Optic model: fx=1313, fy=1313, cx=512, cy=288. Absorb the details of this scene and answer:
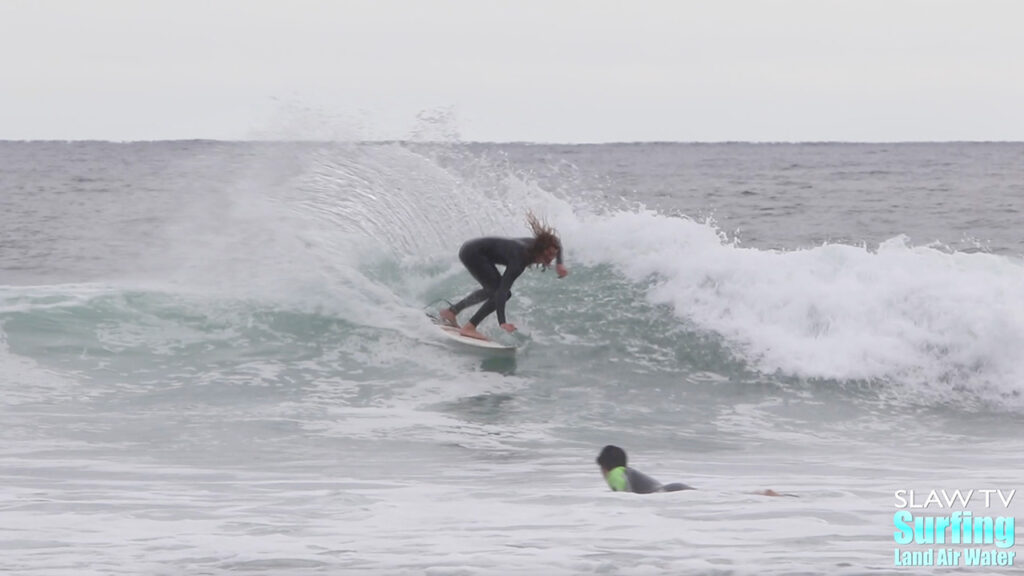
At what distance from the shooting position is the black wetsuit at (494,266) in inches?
473

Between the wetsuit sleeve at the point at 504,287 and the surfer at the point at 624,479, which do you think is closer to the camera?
the surfer at the point at 624,479

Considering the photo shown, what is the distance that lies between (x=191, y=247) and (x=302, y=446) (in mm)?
7871

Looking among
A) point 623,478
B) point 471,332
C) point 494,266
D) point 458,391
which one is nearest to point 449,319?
point 471,332

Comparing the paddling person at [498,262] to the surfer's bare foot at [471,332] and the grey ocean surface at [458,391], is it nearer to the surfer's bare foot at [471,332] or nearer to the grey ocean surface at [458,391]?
the surfer's bare foot at [471,332]

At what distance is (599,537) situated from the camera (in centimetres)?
617

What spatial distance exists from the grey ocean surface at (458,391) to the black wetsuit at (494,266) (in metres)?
0.55

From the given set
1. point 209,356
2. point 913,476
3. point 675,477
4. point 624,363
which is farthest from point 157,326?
point 913,476

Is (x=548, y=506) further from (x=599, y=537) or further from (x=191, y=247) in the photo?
(x=191, y=247)

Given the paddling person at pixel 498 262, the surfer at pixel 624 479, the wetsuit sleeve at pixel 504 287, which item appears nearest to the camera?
the surfer at pixel 624 479

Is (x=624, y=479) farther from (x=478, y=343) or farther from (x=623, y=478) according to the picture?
(x=478, y=343)

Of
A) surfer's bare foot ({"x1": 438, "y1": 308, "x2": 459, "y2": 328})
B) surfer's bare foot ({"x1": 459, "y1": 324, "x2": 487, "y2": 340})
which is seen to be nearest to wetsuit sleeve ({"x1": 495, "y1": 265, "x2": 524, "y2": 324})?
surfer's bare foot ({"x1": 459, "y1": 324, "x2": 487, "y2": 340})

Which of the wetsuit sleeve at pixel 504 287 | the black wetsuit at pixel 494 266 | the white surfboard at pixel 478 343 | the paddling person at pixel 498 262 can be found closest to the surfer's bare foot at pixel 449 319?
the paddling person at pixel 498 262

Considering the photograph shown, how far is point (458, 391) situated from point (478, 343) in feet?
2.72

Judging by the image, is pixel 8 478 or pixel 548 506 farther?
pixel 8 478
